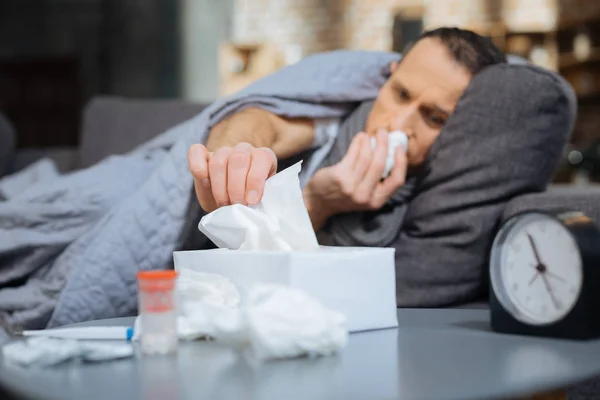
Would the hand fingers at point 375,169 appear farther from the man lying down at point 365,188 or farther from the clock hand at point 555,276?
the clock hand at point 555,276

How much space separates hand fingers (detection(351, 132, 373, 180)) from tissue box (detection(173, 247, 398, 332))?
1.47 ft

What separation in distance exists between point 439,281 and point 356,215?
190 millimetres

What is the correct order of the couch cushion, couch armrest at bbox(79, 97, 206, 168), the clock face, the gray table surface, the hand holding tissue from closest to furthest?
1. the gray table surface
2. the hand holding tissue
3. the clock face
4. couch armrest at bbox(79, 97, 206, 168)
5. the couch cushion

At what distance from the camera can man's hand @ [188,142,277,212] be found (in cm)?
88

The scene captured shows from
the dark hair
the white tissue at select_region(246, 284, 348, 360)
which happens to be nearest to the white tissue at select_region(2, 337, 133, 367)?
the white tissue at select_region(246, 284, 348, 360)

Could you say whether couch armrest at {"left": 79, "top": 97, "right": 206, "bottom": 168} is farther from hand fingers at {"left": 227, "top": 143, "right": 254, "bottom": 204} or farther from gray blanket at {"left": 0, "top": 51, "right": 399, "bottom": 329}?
hand fingers at {"left": 227, "top": 143, "right": 254, "bottom": 204}

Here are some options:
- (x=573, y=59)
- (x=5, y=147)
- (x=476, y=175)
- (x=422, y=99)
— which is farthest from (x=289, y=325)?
(x=573, y=59)

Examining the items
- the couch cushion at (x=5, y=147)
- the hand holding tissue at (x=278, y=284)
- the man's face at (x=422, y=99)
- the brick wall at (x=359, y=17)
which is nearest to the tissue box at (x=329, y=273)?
the hand holding tissue at (x=278, y=284)

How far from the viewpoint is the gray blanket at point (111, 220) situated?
1268 mm

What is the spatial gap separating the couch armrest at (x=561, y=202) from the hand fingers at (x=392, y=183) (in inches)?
7.1

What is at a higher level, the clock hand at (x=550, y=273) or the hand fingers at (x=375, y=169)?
the clock hand at (x=550, y=273)

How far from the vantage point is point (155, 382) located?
0.61 meters

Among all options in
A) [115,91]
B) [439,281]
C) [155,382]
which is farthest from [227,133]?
[115,91]

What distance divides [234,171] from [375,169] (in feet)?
1.45
